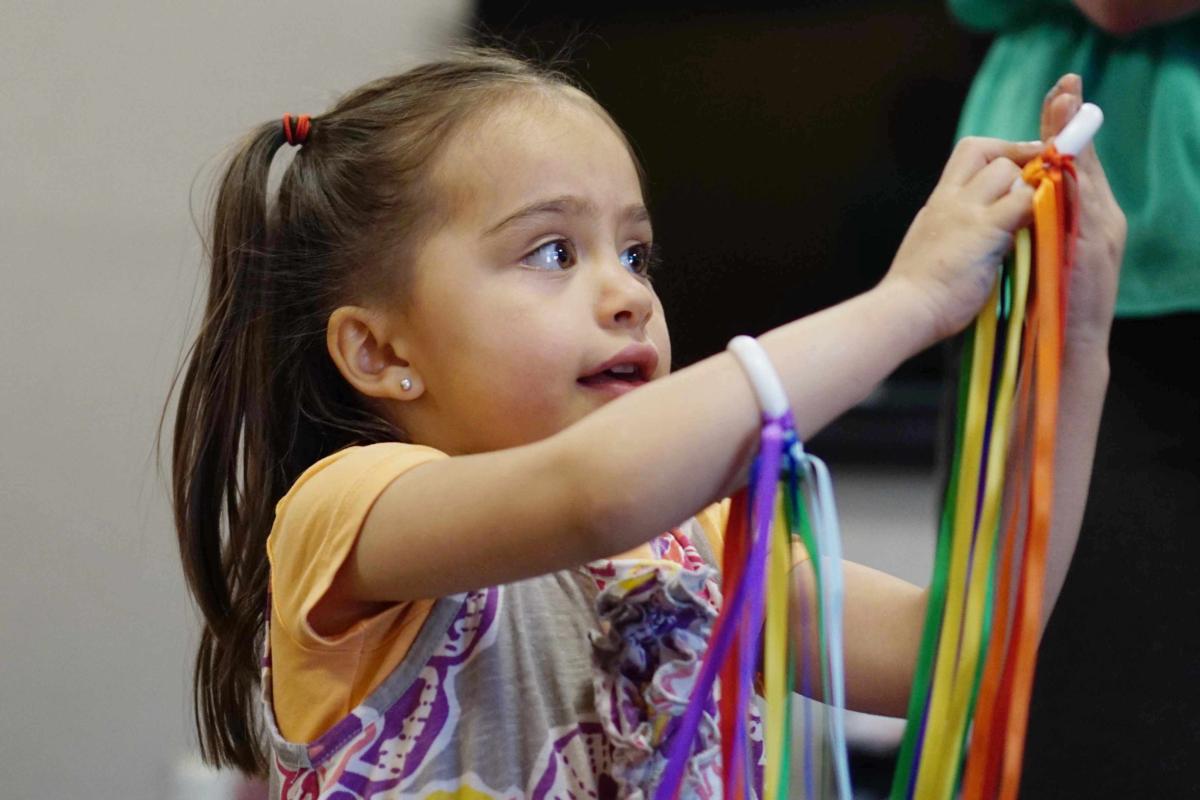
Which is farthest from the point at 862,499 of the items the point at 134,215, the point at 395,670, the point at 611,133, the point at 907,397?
the point at 395,670

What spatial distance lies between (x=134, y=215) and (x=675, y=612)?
4.39 ft

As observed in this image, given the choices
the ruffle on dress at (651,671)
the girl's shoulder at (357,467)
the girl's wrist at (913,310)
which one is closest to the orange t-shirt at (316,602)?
the girl's shoulder at (357,467)

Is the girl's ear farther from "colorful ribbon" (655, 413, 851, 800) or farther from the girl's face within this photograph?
"colorful ribbon" (655, 413, 851, 800)

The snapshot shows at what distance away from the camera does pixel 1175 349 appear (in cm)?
110

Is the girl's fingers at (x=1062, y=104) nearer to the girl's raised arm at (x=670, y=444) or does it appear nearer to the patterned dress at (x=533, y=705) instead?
the girl's raised arm at (x=670, y=444)

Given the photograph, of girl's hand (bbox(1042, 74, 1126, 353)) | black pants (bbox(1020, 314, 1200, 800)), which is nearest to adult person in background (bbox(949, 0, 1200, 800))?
black pants (bbox(1020, 314, 1200, 800))

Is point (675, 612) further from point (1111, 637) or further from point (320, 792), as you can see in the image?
point (1111, 637)

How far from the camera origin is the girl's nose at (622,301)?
875mm

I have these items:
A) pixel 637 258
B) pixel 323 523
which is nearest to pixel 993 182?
pixel 637 258

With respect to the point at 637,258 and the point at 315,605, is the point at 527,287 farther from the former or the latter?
the point at 315,605

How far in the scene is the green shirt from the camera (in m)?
1.08

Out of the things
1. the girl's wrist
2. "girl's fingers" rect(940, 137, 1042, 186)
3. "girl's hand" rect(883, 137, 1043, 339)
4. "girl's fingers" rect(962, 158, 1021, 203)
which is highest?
"girl's fingers" rect(940, 137, 1042, 186)

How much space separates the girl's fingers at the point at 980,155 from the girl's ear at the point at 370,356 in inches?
13.7

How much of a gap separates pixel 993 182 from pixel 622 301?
0.75 feet
